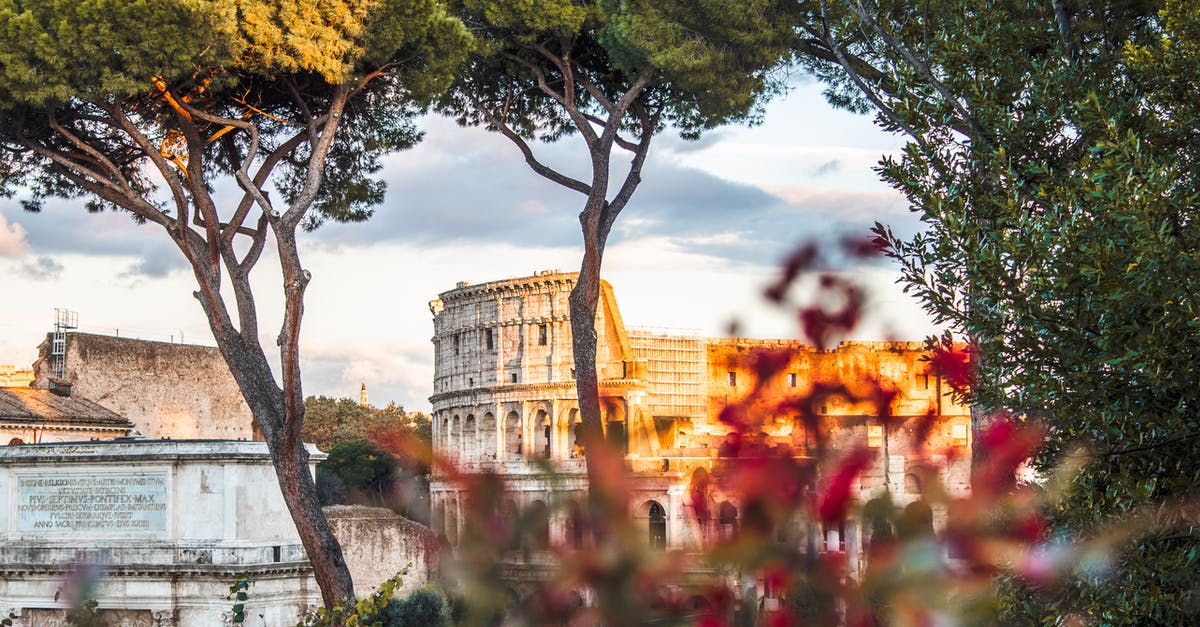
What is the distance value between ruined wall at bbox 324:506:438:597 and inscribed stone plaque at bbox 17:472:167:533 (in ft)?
30.7

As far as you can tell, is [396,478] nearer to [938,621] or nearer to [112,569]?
[938,621]

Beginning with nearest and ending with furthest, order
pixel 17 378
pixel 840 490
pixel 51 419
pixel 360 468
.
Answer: pixel 840 490, pixel 51 419, pixel 17 378, pixel 360 468

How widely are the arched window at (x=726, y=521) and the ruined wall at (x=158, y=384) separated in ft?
88.6

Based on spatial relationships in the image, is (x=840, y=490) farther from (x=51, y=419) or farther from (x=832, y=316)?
(x=51, y=419)

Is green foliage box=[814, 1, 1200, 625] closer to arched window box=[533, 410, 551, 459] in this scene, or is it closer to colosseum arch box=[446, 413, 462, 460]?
arched window box=[533, 410, 551, 459]

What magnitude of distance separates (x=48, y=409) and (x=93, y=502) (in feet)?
45.0

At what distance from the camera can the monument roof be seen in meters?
22.8

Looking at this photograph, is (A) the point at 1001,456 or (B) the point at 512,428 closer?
(A) the point at 1001,456

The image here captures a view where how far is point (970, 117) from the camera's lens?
442cm

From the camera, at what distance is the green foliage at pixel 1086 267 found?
321cm

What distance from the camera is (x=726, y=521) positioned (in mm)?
2490

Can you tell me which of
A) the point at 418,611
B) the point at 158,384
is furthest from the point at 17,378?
the point at 418,611

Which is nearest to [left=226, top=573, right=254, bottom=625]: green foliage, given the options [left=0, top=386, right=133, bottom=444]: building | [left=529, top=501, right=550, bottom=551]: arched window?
[left=529, top=501, right=550, bottom=551]: arched window

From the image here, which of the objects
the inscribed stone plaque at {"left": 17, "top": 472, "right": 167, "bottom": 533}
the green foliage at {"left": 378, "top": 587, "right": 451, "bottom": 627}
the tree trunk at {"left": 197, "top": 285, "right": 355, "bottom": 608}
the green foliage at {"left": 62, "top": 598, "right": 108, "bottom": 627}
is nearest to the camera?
the tree trunk at {"left": 197, "top": 285, "right": 355, "bottom": 608}
